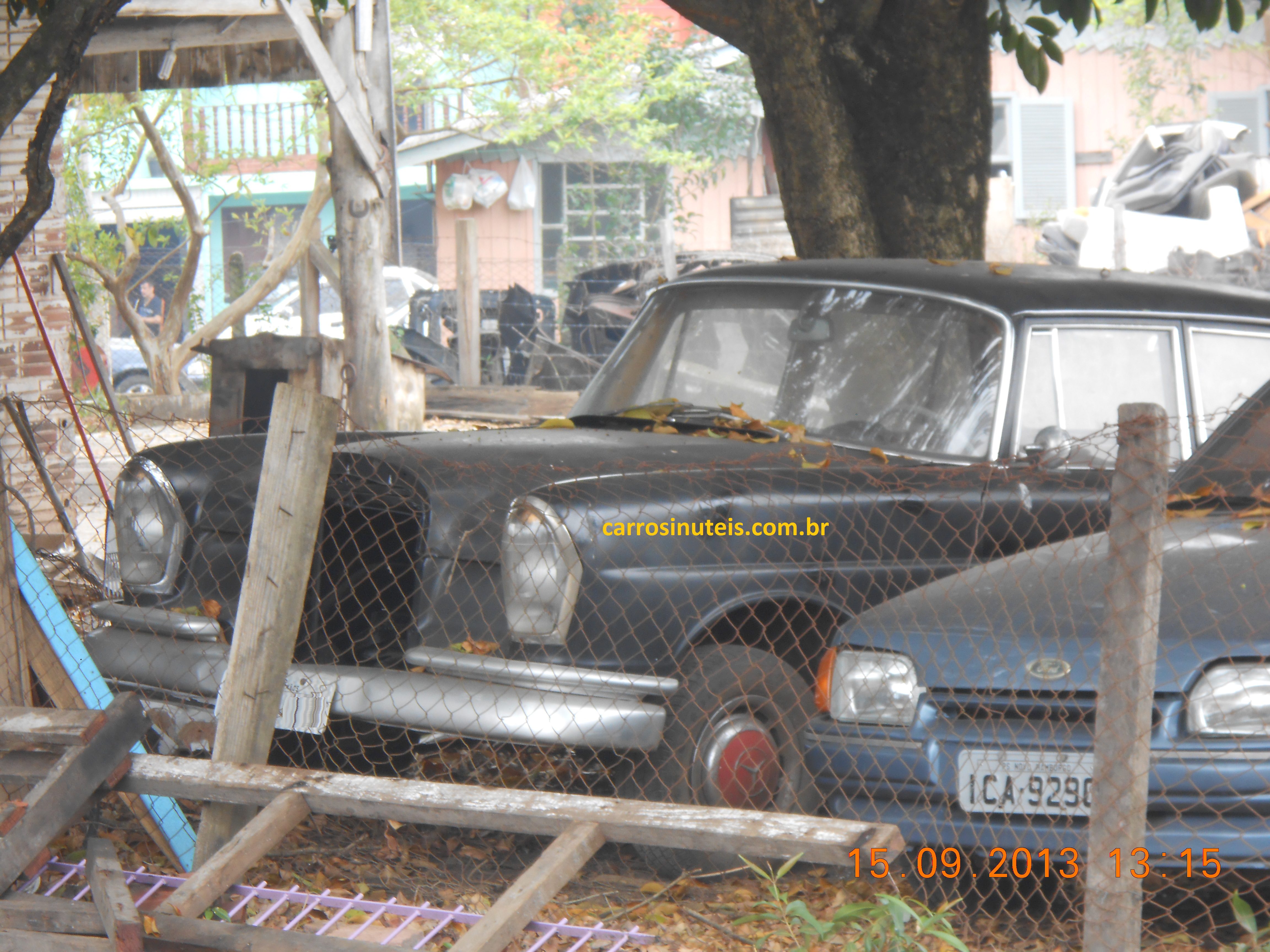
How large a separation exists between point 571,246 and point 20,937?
16.7 metres

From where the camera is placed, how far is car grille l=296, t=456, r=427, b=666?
12.6 feet

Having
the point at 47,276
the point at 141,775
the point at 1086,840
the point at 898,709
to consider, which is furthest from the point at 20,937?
the point at 47,276

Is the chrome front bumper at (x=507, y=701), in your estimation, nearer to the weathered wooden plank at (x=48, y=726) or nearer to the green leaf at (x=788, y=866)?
the green leaf at (x=788, y=866)

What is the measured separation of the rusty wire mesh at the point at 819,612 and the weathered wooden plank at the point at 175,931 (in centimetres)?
62

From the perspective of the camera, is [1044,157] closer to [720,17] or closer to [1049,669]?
[720,17]

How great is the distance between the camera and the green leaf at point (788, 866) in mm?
3002

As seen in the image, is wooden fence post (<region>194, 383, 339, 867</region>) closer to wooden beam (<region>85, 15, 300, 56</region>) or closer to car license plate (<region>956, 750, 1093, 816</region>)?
car license plate (<region>956, 750, 1093, 816</region>)

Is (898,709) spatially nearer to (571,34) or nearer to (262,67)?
(262,67)

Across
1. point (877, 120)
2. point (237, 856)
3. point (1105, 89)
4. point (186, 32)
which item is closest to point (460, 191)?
point (1105, 89)

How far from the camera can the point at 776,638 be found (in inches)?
148

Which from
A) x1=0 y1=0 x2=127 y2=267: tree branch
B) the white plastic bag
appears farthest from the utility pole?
the white plastic bag

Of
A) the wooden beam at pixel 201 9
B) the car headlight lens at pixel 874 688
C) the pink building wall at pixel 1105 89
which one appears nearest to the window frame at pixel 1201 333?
the car headlight lens at pixel 874 688

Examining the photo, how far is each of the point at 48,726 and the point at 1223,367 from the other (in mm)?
3898

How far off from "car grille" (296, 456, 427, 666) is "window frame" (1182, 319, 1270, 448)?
2.60m
